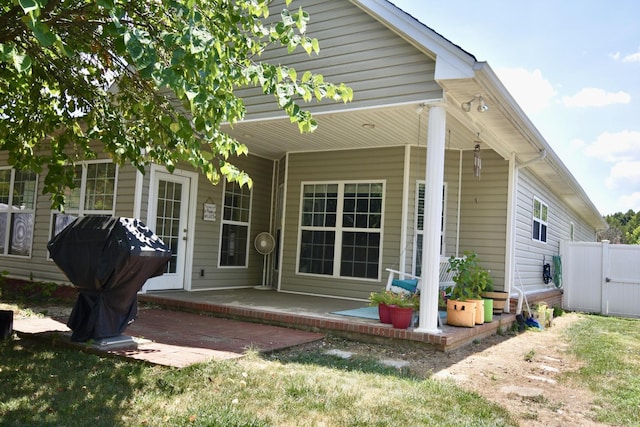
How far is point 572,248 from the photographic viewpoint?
12.0m

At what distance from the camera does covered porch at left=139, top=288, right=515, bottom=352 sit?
567 centimetres

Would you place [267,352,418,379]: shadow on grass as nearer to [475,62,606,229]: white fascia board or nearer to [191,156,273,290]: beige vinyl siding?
[475,62,606,229]: white fascia board

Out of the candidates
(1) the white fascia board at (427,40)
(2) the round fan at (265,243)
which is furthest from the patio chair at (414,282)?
(2) the round fan at (265,243)

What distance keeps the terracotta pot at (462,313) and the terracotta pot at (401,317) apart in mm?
789

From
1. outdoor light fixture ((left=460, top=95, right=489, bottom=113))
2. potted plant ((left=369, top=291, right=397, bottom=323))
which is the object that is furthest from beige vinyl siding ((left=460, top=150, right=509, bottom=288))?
potted plant ((left=369, top=291, right=397, bottom=323))

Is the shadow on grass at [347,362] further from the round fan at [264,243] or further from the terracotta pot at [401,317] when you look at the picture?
the round fan at [264,243]

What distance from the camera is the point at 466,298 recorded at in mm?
6426

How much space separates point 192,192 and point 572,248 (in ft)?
28.8

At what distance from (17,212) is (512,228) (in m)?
9.18

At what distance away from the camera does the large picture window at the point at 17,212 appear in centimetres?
985

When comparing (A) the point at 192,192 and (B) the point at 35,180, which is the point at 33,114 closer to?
(A) the point at 192,192

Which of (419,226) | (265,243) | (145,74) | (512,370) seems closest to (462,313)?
(512,370)

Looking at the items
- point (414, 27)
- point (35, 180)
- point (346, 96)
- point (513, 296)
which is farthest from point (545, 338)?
point (35, 180)

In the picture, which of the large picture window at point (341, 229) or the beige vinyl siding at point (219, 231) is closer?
the large picture window at point (341, 229)
